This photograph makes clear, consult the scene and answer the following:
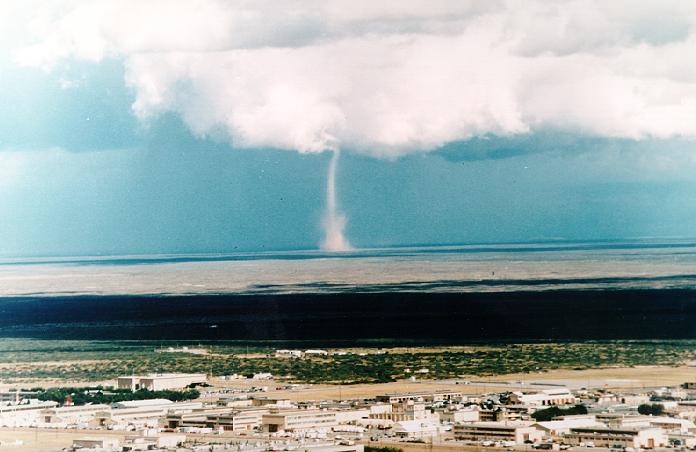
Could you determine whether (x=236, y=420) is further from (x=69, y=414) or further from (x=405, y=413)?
(x=69, y=414)

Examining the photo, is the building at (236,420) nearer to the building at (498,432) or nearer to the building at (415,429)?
the building at (415,429)

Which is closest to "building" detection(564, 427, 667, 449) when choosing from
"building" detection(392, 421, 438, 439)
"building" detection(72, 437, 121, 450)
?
"building" detection(392, 421, 438, 439)

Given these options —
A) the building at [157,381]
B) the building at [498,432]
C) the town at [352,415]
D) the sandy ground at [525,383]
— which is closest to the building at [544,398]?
the town at [352,415]

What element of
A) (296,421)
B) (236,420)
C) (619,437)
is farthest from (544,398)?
(619,437)

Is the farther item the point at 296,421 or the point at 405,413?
the point at 405,413

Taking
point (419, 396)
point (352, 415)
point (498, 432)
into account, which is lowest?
point (498, 432)

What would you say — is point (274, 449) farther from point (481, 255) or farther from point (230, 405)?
point (481, 255)

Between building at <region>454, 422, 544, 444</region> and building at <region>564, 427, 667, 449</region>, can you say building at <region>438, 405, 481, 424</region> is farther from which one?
building at <region>564, 427, 667, 449</region>
